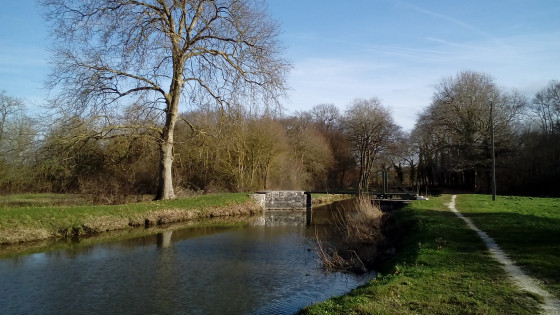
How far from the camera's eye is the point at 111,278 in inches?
401

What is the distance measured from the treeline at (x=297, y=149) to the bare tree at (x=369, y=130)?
126 millimetres

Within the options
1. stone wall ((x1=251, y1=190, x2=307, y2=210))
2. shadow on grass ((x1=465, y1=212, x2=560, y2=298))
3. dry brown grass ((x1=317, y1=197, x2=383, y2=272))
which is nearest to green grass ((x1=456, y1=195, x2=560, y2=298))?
shadow on grass ((x1=465, y1=212, x2=560, y2=298))

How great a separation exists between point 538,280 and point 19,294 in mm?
10080

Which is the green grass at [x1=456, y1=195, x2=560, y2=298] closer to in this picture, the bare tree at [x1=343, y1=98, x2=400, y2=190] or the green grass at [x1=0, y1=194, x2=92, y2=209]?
the green grass at [x1=0, y1=194, x2=92, y2=209]

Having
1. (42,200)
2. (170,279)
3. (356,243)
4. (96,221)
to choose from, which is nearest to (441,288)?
(170,279)

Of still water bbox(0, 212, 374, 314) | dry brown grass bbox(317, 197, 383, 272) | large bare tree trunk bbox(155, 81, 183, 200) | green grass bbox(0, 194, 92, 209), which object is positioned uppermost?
large bare tree trunk bbox(155, 81, 183, 200)

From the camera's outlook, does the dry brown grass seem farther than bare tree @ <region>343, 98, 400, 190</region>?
No

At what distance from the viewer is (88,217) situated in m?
16.7

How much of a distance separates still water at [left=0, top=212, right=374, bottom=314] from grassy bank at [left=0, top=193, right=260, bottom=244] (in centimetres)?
201

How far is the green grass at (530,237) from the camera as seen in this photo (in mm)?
7965

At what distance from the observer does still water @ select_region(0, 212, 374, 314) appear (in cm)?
823

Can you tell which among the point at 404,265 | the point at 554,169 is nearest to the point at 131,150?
the point at 404,265

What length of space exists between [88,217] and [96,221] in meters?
0.35

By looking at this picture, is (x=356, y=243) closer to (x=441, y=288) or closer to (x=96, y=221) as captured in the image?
(x=441, y=288)
